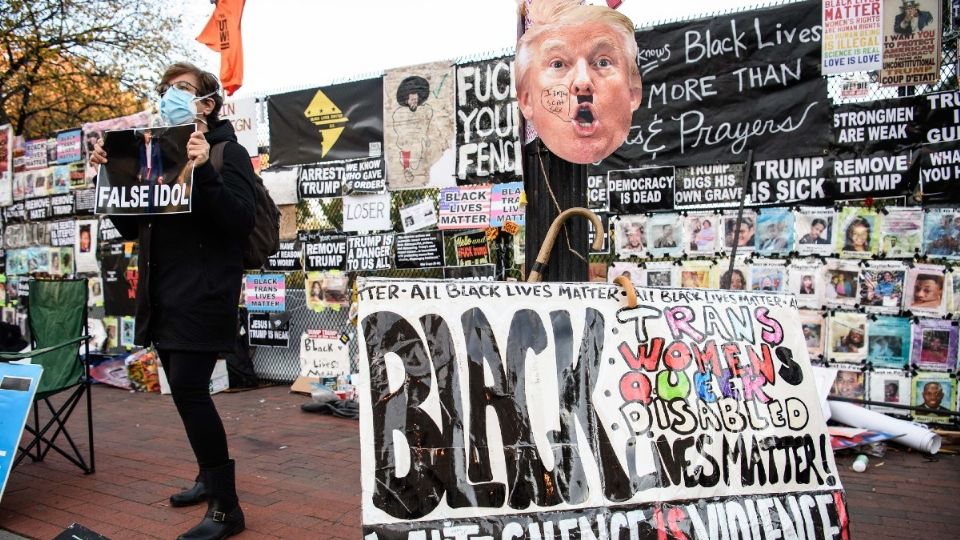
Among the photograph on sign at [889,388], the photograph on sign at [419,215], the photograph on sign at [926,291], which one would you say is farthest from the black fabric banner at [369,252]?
the photograph on sign at [926,291]

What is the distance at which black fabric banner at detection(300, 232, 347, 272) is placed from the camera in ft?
23.0

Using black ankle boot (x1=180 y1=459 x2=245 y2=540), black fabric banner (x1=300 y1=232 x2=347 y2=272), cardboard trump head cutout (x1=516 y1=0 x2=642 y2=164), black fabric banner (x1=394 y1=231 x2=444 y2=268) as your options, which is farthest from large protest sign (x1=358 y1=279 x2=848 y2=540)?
black fabric banner (x1=300 y1=232 x2=347 y2=272)

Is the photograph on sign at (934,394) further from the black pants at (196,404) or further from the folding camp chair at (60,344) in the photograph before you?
the folding camp chair at (60,344)

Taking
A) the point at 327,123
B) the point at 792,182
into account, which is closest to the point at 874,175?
the point at 792,182

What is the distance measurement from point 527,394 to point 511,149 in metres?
4.40

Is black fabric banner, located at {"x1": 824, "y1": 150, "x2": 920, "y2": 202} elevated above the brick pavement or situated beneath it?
elevated above

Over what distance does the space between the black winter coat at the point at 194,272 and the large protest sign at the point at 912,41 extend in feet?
14.8

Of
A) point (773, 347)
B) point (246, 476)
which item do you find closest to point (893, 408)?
point (773, 347)

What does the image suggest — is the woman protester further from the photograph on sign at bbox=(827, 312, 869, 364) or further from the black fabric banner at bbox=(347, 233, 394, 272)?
the photograph on sign at bbox=(827, 312, 869, 364)

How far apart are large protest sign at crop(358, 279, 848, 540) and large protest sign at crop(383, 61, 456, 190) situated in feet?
14.7

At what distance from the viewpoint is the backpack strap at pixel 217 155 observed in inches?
122

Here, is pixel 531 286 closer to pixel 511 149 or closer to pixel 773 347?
pixel 773 347

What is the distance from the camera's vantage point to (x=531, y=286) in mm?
2064

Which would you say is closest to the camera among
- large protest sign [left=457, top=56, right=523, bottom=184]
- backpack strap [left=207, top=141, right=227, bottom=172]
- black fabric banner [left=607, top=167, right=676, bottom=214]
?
backpack strap [left=207, top=141, right=227, bottom=172]
